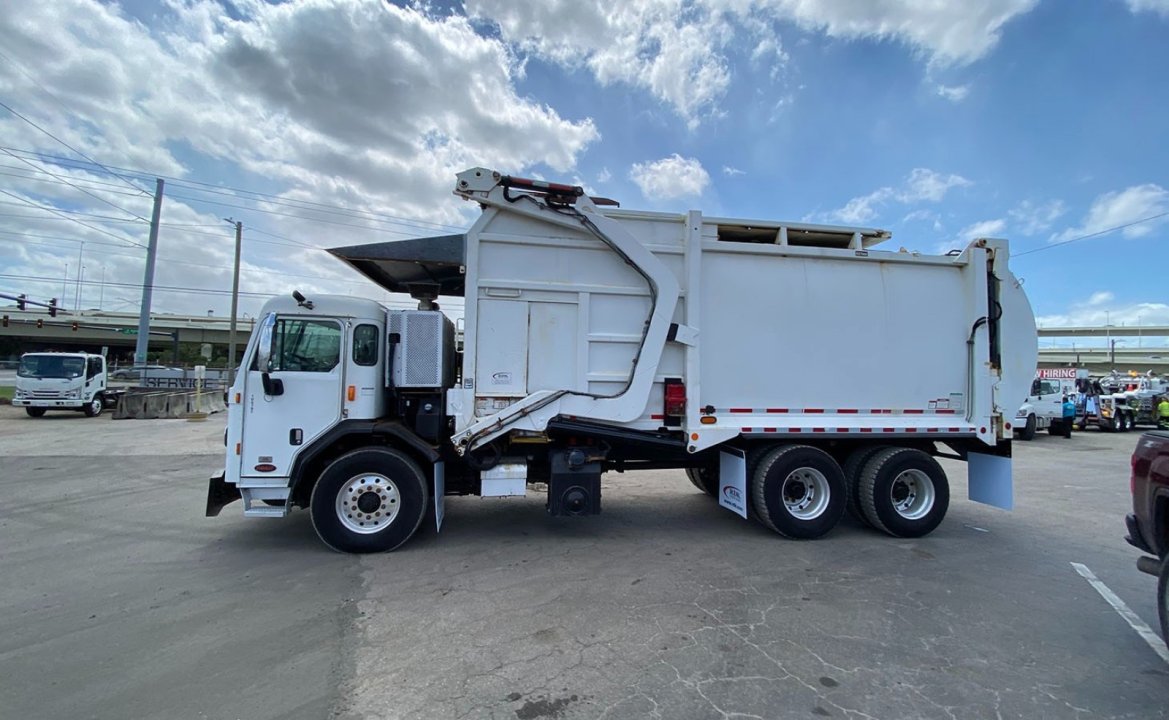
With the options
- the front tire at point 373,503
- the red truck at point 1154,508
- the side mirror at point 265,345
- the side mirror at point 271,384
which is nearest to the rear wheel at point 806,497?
the red truck at point 1154,508

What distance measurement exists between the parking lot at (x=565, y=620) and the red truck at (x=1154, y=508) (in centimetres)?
57

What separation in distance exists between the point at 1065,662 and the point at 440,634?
4.20m

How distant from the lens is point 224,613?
13.7 feet

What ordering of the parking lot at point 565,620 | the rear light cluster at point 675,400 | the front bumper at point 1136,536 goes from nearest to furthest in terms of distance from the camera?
the parking lot at point 565,620 < the front bumper at point 1136,536 < the rear light cluster at point 675,400

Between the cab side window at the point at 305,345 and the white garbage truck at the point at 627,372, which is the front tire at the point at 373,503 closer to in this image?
the white garbage truck at the point at 627,372

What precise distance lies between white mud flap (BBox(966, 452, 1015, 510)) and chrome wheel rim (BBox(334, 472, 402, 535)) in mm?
7001

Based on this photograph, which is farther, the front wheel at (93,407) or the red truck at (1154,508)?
the front wheel at (93,407)

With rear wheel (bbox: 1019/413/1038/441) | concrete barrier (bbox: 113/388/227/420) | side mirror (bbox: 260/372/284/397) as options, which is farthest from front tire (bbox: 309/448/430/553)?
rear wheel (bbox: 1019/413/1038/441)

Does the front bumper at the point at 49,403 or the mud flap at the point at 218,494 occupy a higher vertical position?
the front bumper at the point at 49,403

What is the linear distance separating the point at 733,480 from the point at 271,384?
5.05 metres

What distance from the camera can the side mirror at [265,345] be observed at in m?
5.45

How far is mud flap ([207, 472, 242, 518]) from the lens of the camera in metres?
5.60

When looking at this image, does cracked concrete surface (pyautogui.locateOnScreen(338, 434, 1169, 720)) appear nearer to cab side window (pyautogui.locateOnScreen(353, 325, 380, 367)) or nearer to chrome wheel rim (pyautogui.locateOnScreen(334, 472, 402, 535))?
chrome wheel rim (pyautogui.locateOnScreen(334, 472, 402, 535))

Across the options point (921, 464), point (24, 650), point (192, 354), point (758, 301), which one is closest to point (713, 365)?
point (758, 301)
